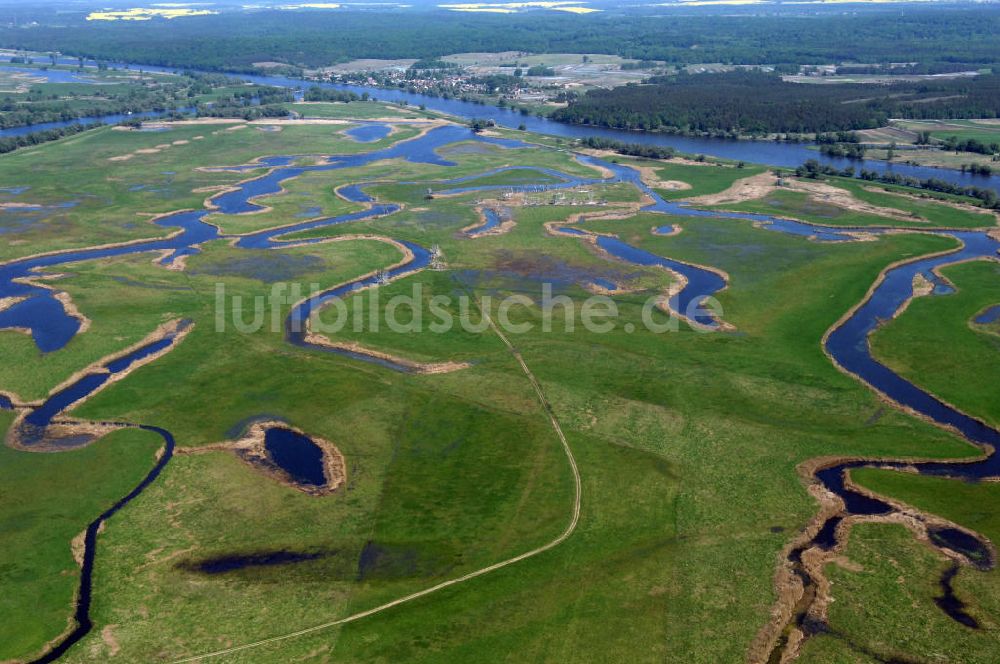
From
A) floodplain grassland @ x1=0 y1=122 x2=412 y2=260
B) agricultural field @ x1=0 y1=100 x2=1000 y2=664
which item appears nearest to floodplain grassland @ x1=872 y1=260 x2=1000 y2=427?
agricultural field @ x1=0 y1=100 x2=1000 y2=664

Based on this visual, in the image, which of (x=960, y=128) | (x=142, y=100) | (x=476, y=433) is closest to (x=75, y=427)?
(x=476, y=433)

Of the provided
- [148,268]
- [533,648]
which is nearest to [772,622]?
[533,648]

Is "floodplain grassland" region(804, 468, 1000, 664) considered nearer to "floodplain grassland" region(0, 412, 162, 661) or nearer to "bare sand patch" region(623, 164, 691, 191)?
"floodplain grassland" region(0, 412, 162, 661)

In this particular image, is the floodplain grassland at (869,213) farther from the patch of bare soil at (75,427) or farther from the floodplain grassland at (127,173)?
the patch of bare soil at (75,427)

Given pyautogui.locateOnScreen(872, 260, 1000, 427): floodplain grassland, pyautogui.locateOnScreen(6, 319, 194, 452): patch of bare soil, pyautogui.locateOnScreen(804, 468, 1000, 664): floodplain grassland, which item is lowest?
pyautogui.locateOnScreen(6, 319, 194, 452): patch of bare soil

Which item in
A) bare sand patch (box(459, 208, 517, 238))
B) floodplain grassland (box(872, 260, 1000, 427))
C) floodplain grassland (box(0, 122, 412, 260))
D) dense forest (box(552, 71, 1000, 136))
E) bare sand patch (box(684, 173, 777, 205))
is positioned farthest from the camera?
dense forest (box(552, 71, 1000, 136))
